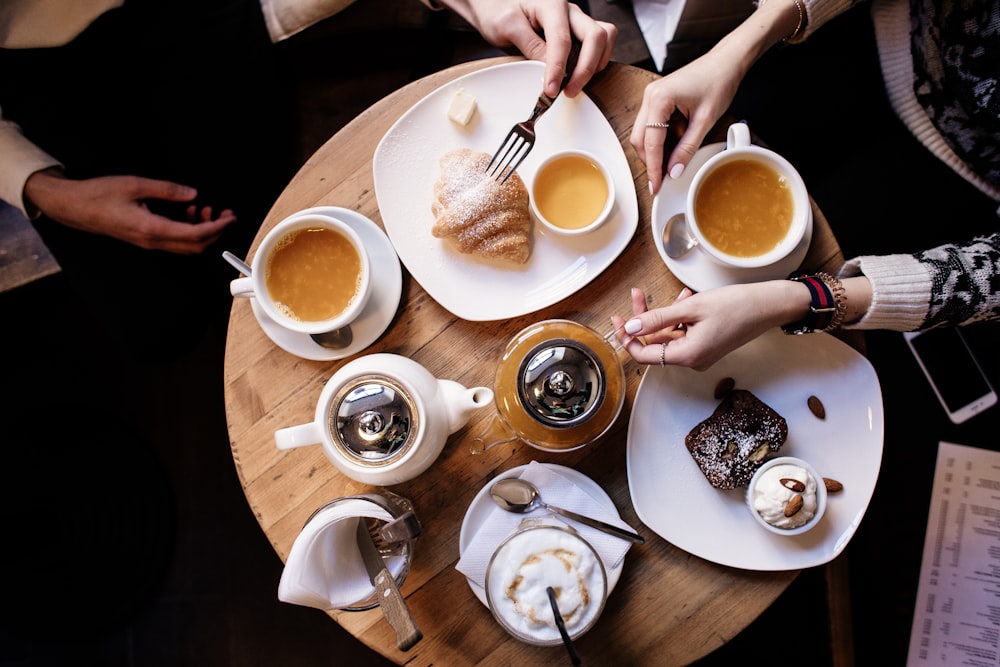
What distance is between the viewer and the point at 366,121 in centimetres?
153

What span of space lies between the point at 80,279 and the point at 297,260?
798mm

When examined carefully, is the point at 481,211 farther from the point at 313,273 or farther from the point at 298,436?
the point at 298,436

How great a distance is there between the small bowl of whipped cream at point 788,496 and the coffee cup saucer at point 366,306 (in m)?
0.87

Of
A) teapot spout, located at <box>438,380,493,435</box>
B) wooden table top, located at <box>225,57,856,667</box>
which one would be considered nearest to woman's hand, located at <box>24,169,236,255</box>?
wooden table top, located at <box>225,57,856,667</box>

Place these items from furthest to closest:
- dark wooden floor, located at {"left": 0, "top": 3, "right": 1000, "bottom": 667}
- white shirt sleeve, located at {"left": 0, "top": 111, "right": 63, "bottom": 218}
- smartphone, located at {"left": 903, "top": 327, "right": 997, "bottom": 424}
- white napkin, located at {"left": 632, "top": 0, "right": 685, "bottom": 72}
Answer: dark wooden floor, located at {"left": 0, "top": 3, "right": 1000, "bottom": 667}
smartphone, located at {"left": 903, "top": 327, "right": 997, "bottom": 424}
white napkin, located at {"left": 632, "top": 0, "right": 685, "bottom": 72}
white shirt sleeve, located at {"left": 0, "top": 111, "right": 63, "bottom": 218}

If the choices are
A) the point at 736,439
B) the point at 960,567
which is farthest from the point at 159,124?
the point at 960,567

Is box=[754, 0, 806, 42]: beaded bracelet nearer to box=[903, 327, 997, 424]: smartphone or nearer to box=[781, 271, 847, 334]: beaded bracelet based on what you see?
box=[781, 271, 847, 334]: beaded bracelet

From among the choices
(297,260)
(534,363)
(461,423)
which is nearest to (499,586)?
(461,423)

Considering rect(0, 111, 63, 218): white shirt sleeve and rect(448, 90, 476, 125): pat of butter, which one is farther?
rect(0, 111, 63, 218): white shirt sleeve

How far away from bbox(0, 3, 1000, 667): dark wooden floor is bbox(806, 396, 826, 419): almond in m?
0.95

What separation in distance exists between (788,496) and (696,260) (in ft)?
1.73

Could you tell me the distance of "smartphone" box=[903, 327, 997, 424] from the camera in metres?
2.11

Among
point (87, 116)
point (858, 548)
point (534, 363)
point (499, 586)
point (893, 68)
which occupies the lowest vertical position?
point (858, 548)

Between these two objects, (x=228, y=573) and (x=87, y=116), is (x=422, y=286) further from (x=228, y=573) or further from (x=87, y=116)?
(x=228, y=573)
